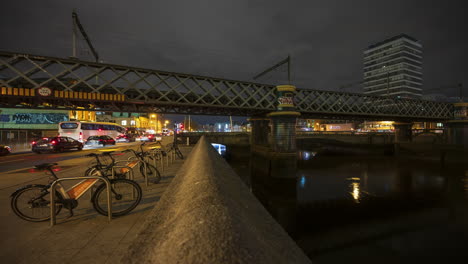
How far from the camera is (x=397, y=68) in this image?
130 metres

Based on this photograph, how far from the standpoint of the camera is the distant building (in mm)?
127312

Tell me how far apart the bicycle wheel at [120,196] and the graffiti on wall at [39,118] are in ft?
198

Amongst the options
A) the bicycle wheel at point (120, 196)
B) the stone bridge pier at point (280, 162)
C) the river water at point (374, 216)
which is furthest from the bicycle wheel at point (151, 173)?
the stone bridge pier at point (280, 162)

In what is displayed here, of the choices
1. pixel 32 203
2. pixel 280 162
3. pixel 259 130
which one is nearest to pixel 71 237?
pixel 32 203

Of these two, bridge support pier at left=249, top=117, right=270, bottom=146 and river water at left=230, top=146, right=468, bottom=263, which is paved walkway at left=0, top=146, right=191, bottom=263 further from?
bridge support pier at left=249, top=117, right=270, bottom=146

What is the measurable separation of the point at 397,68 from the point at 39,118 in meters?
188

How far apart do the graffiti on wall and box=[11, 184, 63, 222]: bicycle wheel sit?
2355 inches

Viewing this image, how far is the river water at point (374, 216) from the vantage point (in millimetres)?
10867

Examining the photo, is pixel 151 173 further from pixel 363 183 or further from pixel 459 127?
pixel 459 127

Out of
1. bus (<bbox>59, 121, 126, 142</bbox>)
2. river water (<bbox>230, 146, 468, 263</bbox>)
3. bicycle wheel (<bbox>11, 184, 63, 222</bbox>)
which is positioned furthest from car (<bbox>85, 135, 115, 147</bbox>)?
bicycle wheel (<bbox>11, 184, 63, 222</bbox>)

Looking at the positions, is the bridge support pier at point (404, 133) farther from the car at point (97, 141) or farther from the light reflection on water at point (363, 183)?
the car at point (97, 141)

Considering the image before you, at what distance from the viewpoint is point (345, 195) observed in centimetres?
1988

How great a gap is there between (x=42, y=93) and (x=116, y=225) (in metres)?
25.8

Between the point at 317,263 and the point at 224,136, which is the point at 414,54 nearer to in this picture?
the point at 224,136
